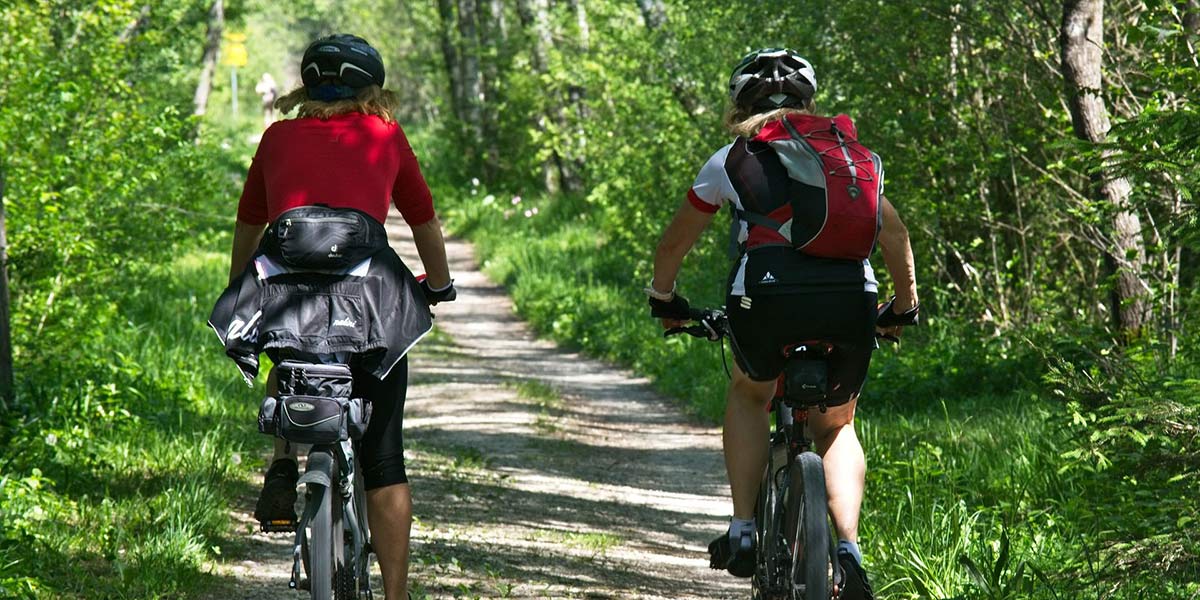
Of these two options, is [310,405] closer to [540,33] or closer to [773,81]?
[773,81]

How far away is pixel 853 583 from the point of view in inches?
151

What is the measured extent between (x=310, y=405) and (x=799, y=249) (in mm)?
1411

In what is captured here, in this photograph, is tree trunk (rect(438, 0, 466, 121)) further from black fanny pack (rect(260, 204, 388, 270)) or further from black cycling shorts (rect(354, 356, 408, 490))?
black fanny pack (rect(260, 204, 388, 270))

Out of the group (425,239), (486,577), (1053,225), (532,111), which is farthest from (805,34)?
(532,111)

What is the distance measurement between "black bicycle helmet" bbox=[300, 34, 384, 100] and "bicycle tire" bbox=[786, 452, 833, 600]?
1.64 metres

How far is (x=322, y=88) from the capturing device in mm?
3969

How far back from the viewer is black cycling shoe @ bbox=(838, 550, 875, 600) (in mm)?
3814

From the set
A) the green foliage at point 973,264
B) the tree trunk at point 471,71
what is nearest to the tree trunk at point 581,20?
the green foliage at point 973,264

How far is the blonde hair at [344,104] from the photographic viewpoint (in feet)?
13.0

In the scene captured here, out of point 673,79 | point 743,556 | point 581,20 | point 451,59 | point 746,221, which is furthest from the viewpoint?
point 451,59

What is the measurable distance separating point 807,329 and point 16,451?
4414 millimetres

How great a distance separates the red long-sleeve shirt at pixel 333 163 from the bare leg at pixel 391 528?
2.73 feet

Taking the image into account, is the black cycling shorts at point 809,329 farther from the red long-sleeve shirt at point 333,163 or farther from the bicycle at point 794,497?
the red long-sleeve shirt at point 333,163

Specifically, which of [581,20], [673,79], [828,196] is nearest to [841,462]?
[828,196]
